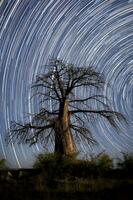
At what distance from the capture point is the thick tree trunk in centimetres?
2698

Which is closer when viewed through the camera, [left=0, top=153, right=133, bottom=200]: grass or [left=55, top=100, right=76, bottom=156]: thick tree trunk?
[left=0, top=153, right=133, bottom=200]: grass

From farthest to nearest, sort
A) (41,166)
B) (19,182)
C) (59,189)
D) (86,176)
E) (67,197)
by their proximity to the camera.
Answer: (41,166) → (86,176) → (19,182) → (59,189) → (67,197)

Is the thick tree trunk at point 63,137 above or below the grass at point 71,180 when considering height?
above

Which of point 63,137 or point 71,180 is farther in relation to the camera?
point 63,137

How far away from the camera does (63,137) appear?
27.0 metres

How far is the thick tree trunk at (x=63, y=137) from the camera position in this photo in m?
27.0

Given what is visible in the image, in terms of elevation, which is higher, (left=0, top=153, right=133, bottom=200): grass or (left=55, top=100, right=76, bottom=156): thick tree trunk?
(left=55, top=100, right=76, bottom=156): thick tree trunk

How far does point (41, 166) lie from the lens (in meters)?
23.0

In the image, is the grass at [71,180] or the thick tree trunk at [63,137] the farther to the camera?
the thick tree trunk at [63,137]

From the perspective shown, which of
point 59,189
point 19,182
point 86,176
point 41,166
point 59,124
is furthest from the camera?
point 59,124

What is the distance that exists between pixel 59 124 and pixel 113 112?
4040 millimetres

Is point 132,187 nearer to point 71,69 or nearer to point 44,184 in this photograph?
point 44,184

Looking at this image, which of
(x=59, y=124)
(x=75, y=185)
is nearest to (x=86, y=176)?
(x=75, y=185)

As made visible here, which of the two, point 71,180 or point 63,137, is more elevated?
point 63,137
